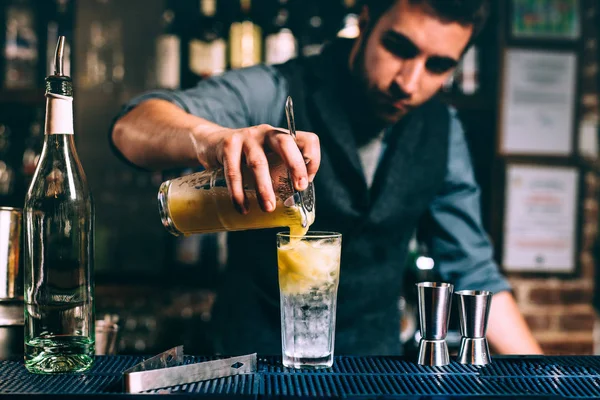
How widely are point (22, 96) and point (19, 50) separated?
26 cm

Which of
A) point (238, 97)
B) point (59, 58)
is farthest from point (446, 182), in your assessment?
point (59, 58)

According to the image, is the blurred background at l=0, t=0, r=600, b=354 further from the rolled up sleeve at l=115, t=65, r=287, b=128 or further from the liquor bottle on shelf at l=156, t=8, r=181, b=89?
the rolled up sleeve at l=115, t=65, r=287, b=128

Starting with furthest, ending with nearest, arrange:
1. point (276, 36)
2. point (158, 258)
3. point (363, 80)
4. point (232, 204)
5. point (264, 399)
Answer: point (158, 258)
point (276, 36)
point (363, 80)
point (232, 204)
point (264, 399)

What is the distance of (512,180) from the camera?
299 cm

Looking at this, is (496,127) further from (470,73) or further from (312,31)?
(312,31)

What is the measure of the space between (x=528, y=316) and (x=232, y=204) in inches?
93.9

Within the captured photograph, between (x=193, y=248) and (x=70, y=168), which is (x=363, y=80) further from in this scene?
(x=193, y=248)

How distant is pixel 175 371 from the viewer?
0.88m

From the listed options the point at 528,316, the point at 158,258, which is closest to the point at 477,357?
the point at 528,316

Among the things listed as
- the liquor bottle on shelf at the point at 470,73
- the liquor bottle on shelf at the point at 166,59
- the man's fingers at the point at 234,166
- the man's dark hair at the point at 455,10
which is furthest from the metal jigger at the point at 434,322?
the liquor bottle on shelf at the point at 166,59

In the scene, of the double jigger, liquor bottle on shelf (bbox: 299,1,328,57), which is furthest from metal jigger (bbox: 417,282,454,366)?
liquor bottle on shelf (bbox: 299,1,328,57)

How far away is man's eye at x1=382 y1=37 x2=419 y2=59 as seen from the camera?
1.69m

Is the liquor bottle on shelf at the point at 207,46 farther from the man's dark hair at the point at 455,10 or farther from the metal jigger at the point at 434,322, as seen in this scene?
the metal jigger at the point at 434,322

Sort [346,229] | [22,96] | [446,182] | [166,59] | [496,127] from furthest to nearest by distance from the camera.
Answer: [166,59]
[496,127]
[22,96]
[446,182]
[346,229]
